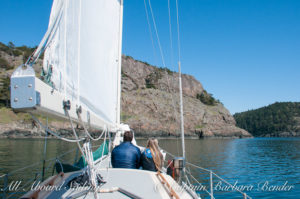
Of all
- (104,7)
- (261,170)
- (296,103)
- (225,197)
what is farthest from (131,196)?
(296,103)

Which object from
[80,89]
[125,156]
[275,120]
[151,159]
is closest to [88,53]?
[80,89]

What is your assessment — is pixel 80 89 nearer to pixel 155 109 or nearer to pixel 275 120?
pixel 155 109

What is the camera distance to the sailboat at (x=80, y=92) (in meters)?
1.91

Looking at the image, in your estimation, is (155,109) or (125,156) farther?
(155,109)

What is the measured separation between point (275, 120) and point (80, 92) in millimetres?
164749

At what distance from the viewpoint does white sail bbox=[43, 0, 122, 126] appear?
3057mm

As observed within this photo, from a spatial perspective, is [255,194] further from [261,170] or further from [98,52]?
[98,52]

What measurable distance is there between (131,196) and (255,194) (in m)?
8.34

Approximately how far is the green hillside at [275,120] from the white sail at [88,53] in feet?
469

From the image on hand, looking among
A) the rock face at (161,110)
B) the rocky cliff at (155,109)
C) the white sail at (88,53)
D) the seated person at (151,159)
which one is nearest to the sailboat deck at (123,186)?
the seated person at (151,159)

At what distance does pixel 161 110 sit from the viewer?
252 feet

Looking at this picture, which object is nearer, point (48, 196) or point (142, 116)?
point (48, 196)

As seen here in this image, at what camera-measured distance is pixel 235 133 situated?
271ft

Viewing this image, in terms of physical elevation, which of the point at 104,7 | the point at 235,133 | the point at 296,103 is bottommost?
the point at 235,133
